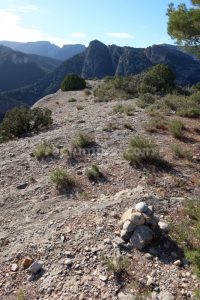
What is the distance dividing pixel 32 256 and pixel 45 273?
610 mm

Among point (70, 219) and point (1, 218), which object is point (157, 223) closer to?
point (70, 219)

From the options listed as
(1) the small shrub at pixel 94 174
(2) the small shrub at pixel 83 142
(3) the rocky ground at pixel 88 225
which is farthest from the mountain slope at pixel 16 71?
(1) the small shrub at pixel 94 174

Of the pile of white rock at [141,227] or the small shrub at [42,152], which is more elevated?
the pile of white rock at [141,227]

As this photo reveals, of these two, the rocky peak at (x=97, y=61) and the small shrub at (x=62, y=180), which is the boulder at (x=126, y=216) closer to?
the small shrub at (x=62, y=180)

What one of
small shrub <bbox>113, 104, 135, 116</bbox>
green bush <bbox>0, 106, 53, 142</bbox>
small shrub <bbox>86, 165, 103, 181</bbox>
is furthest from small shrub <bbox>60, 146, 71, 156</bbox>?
small shrub <bbox>113, 104, 135, 116</bbox>

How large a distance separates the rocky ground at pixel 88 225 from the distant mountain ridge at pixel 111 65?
94.2m

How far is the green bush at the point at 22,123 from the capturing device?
16562 mm

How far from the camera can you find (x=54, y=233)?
24.8 feet

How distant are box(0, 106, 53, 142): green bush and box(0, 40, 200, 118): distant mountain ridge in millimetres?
88703

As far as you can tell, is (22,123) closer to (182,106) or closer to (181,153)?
(181,153)

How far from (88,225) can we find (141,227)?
1.31 m

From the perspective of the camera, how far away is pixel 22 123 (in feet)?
54.7

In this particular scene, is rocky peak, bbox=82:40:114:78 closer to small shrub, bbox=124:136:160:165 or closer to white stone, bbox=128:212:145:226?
small shrub, bbox=124:136:160:165

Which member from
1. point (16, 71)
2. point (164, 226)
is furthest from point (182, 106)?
point (16, 71)
